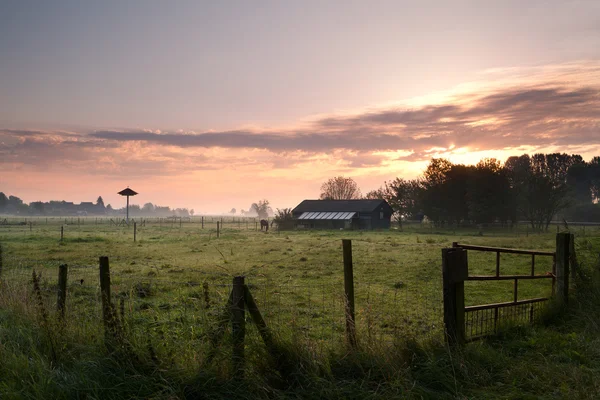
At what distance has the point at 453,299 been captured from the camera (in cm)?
597

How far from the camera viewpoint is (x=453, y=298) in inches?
235

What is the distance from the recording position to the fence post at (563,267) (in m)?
8.26

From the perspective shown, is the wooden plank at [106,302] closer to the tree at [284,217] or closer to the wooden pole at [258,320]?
the wooden pole at [258,320]

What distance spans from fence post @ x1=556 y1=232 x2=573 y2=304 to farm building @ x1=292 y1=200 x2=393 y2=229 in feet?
168

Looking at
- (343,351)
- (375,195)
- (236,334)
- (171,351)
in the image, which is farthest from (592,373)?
(375,195)

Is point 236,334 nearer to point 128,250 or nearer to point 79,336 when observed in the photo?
point 79,336

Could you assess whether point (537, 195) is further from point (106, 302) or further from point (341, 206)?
point (106, 302)

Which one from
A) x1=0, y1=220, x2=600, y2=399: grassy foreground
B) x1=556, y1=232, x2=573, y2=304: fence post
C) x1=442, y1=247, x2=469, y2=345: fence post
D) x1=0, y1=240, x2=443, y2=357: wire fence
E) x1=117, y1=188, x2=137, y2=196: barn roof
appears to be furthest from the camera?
x1=117, y1=188, x2=137, y2=196: barn roof

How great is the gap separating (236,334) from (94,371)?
1.62 metres

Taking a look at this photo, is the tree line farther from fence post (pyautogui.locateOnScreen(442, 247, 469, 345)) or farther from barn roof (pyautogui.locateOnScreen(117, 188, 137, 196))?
fence post (pyautogui.locateOnScreen(442, 247, 469, 345))

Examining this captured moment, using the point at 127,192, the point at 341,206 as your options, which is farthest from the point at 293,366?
the point at 341,206

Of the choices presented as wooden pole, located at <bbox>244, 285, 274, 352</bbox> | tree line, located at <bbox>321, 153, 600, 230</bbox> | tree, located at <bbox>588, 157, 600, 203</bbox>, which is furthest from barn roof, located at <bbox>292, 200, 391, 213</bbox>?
wooden pole, located at <bbox>244, 285, 274, 352</bbox>

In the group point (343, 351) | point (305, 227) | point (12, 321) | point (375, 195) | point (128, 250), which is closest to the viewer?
point (343, 351)

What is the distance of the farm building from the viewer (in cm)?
6122
